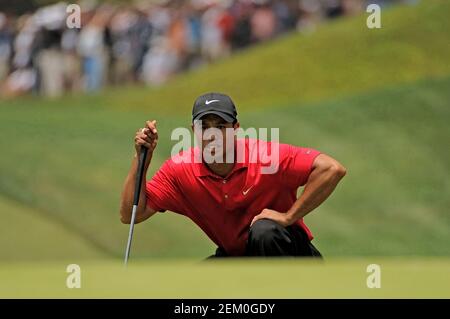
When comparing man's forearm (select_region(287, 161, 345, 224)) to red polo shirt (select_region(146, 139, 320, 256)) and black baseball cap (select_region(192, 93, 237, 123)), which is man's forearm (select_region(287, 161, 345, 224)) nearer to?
red polo shirt (select_region(146, 139, 320, 256))

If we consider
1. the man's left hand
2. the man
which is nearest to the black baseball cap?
the man

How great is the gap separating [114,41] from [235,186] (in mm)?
11902

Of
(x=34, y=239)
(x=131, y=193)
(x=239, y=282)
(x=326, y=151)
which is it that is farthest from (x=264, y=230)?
(x=326, y=151)

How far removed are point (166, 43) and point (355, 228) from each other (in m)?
4.79

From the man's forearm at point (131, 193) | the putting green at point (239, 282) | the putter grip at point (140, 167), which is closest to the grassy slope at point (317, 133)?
the man's forearm at point (131, 193)

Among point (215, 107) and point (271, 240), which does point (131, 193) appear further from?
point (271, 240)

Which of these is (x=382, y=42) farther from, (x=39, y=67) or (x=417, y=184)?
(x=39, y=67)

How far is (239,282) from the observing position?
13.4 ft

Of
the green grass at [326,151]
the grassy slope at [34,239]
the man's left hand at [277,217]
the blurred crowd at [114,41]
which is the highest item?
the blurred crowd at [114,41]

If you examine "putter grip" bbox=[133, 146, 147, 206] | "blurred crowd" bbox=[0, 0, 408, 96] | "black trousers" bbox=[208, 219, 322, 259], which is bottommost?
"black trousers" bbox=[208, 219, 322, 259]

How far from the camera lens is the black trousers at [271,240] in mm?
5594

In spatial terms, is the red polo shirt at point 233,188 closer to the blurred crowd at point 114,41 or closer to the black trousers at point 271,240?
the black trousers at point 271,240

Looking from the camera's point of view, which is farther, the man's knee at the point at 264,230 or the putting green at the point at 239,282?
the man's knee at the point at 264,230

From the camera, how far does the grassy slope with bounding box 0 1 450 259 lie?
14219mm
